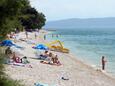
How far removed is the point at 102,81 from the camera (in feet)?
75.3

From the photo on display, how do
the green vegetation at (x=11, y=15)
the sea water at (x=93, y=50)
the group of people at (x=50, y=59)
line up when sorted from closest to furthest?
the green vegetation at (x=11, y=15), the group of people at (x=50, y=59), the sea water at (x=93, y=50)

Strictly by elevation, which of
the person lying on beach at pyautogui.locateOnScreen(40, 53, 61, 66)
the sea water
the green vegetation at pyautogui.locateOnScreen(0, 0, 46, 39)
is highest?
the green vegetation at pyautogui.locateOnScreen(0, 0, 46, 39)

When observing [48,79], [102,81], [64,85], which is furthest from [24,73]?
[102,81]

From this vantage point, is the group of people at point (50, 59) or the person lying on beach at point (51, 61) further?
the group of people at point (50, 59)

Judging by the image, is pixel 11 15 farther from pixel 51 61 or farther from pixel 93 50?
pixel 93 50

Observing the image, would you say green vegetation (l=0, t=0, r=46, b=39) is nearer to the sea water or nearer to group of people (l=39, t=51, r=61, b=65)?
group of people (l=39, t=51, r=61, b=65)

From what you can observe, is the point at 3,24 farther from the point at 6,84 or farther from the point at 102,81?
the point at 102,81

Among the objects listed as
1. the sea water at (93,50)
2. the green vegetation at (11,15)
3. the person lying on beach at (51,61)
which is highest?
the green vegetation at (11,15)

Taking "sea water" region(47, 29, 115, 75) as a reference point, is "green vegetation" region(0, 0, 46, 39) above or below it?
above

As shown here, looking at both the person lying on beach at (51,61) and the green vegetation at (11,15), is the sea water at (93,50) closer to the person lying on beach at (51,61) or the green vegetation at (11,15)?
the person lying on beach at (51,61)

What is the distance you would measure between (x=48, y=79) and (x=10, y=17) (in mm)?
14643

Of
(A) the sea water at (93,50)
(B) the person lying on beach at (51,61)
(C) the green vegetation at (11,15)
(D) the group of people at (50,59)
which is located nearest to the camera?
(C) the green vegetation at (11,15)

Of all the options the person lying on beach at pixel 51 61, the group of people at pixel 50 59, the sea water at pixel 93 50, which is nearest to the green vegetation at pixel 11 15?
the person lying on beach at pixel 51 61

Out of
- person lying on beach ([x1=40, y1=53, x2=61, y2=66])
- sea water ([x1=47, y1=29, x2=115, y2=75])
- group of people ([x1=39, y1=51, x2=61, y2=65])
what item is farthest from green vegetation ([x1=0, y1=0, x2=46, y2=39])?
sea water ([x1=47, y1=29, x2=115, y2=75])
